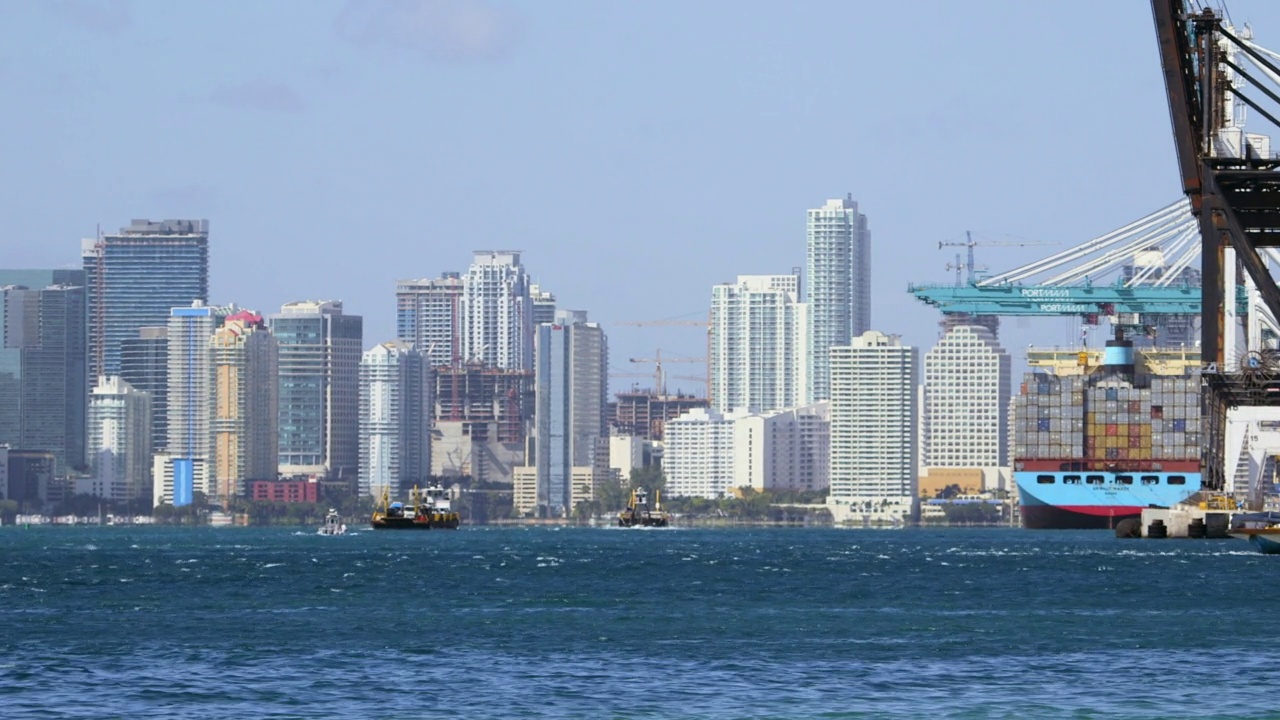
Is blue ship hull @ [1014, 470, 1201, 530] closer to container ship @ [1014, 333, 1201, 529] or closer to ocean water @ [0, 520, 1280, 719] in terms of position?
container ship @ [1014, 333, 1201, 529]

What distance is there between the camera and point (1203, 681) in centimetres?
4003

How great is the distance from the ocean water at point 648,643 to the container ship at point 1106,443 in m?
75.5

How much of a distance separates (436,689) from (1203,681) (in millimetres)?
11937

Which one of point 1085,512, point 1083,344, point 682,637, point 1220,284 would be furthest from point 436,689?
point 1083,344

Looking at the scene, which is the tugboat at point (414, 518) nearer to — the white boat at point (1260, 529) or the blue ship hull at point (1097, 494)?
the blue ship hull at point (1097, 494)

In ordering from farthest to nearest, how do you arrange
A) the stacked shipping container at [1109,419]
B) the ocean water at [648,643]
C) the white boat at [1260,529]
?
the stacked shipping container at [1109,419] < the white boat at [1260,529] < the ocean water at [648,643]

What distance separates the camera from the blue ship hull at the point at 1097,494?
159m

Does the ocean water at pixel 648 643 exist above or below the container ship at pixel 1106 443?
below

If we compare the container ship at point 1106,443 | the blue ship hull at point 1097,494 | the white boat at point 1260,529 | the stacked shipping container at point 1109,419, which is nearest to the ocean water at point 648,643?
the white boat at point 1260,529

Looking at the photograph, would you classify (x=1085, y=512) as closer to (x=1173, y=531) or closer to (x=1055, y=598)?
(x=1173, y=531)

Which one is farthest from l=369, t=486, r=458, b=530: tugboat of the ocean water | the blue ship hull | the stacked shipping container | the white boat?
the ocean water

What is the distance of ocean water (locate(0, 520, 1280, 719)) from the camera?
37406mm

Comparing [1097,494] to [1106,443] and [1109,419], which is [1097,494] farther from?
[1109,419]

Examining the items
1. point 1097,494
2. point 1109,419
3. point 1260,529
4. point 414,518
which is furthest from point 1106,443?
point 1260,529
